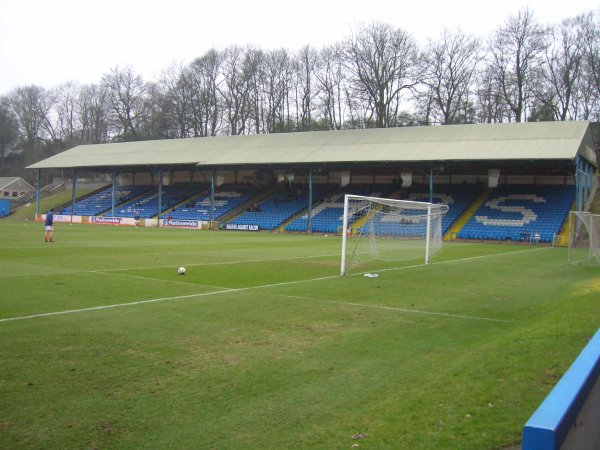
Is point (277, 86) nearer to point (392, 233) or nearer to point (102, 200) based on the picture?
point (102, 200)

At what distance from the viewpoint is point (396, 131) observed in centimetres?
4609

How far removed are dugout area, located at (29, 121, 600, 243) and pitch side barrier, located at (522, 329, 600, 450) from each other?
32.4 m

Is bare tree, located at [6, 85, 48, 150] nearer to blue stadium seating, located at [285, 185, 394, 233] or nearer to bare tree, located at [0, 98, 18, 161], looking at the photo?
bare tree, located at [0, 98, 18, 161]

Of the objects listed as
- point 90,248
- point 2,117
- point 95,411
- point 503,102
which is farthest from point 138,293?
point 2,117

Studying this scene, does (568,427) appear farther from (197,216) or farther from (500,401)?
(197,216)

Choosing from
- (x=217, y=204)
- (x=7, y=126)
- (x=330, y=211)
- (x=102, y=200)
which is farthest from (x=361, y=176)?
(x=7, y=126)

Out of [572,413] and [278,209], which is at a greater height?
[278,209]

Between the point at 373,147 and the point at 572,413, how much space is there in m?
→ 41.2

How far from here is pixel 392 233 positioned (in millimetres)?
22016

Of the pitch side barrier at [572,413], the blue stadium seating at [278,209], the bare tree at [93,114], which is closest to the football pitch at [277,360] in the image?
the pitch side barrier at [572,413]

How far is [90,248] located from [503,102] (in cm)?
4680

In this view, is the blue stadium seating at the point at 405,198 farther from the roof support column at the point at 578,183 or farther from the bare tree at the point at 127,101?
the bare tree at the point at 127,101

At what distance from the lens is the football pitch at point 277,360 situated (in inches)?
175

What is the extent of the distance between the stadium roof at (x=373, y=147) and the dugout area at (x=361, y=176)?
0.11 m
